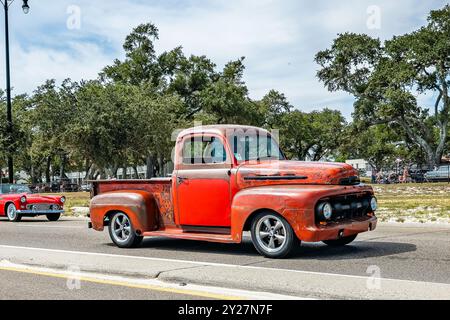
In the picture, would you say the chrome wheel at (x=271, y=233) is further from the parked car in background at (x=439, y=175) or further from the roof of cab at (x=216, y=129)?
the parked car in background at (x=439, y=175)

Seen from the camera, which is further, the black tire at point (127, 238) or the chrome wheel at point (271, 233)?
the black tire at point (127, 238)

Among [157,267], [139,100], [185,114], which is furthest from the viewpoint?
[185,114]

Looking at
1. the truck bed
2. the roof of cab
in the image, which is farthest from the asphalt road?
the roof of cab

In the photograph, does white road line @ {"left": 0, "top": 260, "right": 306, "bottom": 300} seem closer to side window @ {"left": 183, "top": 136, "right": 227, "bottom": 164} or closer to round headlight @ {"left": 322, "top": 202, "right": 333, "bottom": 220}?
round headlight @ {"left": 322, "top": 202, "right": 333, "bottom": 220}

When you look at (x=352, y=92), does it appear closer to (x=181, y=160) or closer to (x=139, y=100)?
(x=139, y=100)

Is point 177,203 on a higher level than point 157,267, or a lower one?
higher

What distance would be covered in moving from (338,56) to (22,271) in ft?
167

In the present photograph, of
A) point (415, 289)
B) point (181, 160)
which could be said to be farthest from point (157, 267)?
point (415, 289)

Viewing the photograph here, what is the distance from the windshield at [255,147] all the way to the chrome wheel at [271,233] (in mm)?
1218

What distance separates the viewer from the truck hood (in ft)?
28.1

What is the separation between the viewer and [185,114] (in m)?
58.5

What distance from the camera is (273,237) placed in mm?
8633

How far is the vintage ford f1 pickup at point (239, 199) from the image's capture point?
8375 millimetres

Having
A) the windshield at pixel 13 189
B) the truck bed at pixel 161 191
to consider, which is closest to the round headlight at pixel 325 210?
the truck bed at pixel 161 191
